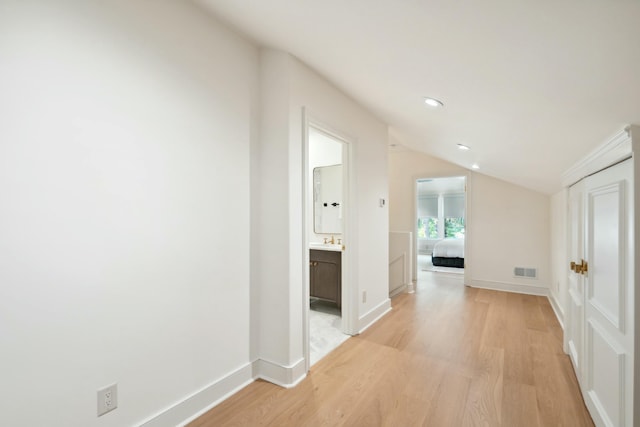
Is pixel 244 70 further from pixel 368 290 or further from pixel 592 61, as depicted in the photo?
pixel 368 290

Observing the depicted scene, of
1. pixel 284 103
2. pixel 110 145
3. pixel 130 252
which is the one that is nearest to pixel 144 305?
pixel 130 252

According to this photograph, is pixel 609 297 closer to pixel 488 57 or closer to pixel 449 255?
pixel 488 57

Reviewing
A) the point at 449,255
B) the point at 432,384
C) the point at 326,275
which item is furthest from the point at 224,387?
the point at 449,255

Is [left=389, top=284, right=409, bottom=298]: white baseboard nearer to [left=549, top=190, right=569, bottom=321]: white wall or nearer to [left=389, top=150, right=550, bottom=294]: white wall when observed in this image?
[left=389, top=150, right=550, bottom=294]: white wall

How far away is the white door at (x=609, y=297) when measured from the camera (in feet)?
4.42

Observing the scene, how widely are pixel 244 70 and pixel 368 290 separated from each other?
8.36 ft

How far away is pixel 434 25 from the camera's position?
4.32 feet

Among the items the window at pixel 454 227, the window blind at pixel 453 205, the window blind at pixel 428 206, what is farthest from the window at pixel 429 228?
the window blind at pixel 453 205

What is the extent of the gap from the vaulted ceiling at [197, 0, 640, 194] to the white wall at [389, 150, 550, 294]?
2.58 m

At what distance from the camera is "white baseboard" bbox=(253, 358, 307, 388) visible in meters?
2.23

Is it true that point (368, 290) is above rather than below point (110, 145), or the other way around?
below

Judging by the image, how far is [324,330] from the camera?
10.8 feet

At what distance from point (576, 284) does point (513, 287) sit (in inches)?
122

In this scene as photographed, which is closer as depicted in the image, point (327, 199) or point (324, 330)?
point (324, 330)
